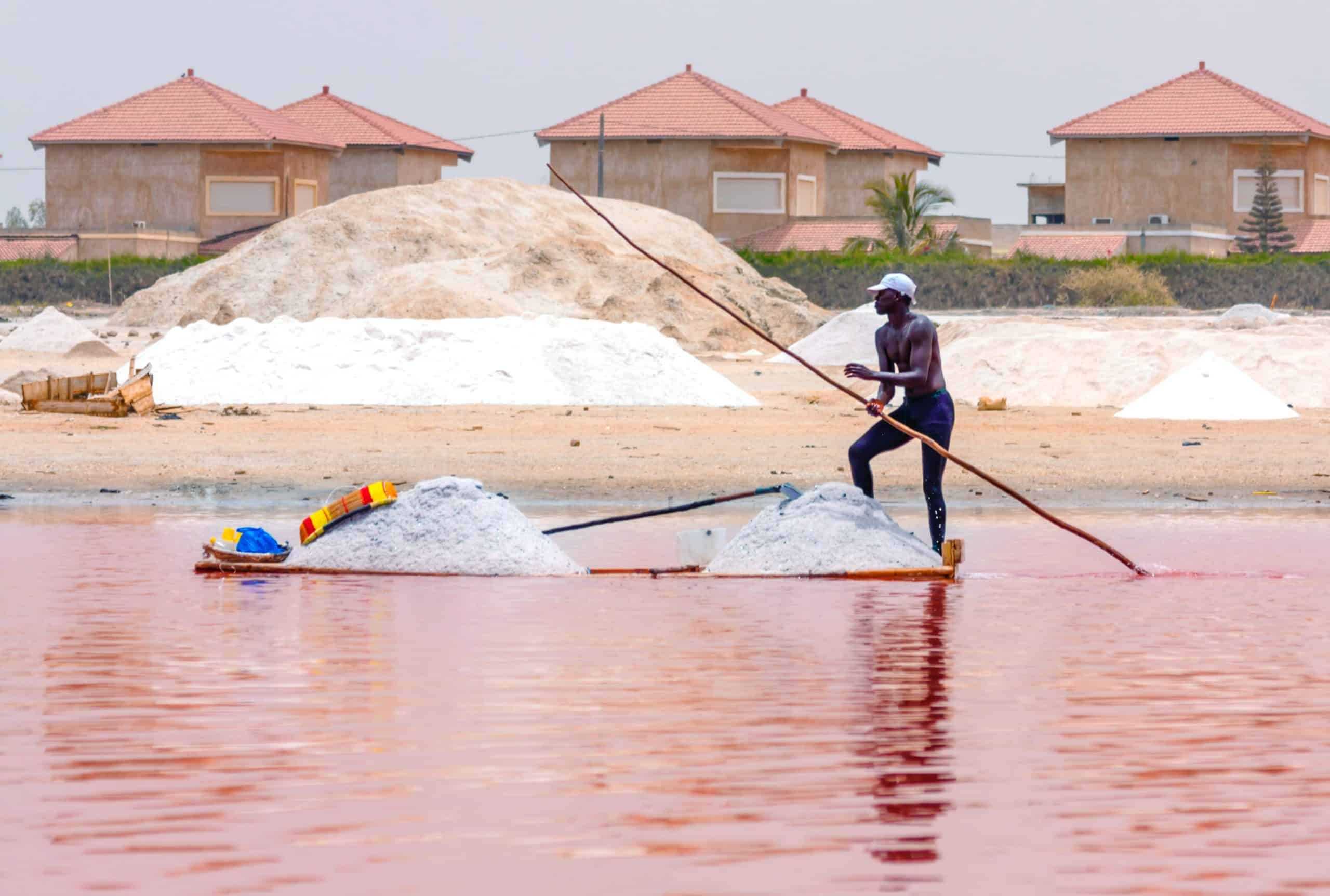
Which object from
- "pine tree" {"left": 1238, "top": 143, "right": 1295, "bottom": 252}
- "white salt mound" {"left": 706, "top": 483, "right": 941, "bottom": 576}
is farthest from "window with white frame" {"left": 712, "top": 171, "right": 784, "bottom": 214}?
"white salt mound" {"left": 706, "top": 483, "right": 941, "bottom": 576}

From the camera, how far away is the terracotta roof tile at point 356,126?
2655 inches

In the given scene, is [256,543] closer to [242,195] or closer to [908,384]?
[908,384]

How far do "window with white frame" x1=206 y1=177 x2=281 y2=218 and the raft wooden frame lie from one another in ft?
174

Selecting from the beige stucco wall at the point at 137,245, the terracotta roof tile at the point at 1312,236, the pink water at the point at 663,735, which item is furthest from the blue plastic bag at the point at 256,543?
Answer: the terracotta roof tile at the point at 1312,236

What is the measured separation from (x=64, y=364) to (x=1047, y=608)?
25.3 m

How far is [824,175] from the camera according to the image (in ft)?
224

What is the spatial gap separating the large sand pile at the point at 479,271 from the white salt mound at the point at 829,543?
90.3 ft

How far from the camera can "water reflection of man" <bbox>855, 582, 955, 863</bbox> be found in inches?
203

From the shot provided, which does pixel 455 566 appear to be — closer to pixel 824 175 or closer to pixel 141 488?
pixel 141 488

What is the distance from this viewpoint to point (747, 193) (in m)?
63.0

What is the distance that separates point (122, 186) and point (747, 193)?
18437 mm

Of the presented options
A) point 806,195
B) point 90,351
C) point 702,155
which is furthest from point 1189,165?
point 90,351

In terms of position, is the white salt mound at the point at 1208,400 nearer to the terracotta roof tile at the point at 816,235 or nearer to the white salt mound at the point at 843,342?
the white salt mound at the point at 843,342

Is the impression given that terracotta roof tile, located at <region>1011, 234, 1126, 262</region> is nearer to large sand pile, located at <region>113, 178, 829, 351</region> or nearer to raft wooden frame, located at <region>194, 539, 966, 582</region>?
large sand pile, located at <region>113, 178, 829, 351</region>
